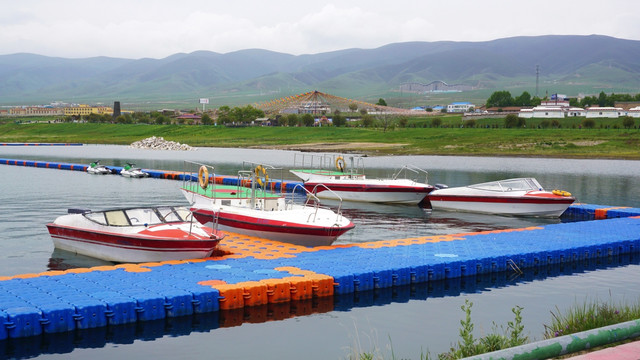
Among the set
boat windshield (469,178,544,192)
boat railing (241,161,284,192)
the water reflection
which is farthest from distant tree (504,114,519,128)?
the water reflection

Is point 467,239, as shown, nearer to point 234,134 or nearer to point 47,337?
point 47,337

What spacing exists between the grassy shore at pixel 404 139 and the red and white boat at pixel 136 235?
79.2m

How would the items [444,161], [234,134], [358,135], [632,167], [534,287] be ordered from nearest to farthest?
[534,287] < [632,167] < [444,161] < [358,135] < [234,134]

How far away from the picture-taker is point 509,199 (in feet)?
136

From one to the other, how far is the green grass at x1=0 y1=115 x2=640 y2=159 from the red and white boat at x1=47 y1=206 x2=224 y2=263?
264 feet

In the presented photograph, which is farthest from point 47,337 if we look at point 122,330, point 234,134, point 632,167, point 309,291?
point 234,134

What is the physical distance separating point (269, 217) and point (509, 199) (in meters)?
19.1

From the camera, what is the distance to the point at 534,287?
76.2 ft

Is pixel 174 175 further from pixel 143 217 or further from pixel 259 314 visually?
pixel 259 314

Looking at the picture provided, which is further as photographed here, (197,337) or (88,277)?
(88,277)

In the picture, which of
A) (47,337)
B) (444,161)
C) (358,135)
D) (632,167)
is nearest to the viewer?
(47,337)

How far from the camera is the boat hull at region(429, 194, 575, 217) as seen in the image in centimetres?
4053

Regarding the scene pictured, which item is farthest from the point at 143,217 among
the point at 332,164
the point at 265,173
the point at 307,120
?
the point at 307,120

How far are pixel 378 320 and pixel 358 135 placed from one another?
11429 centimetres
